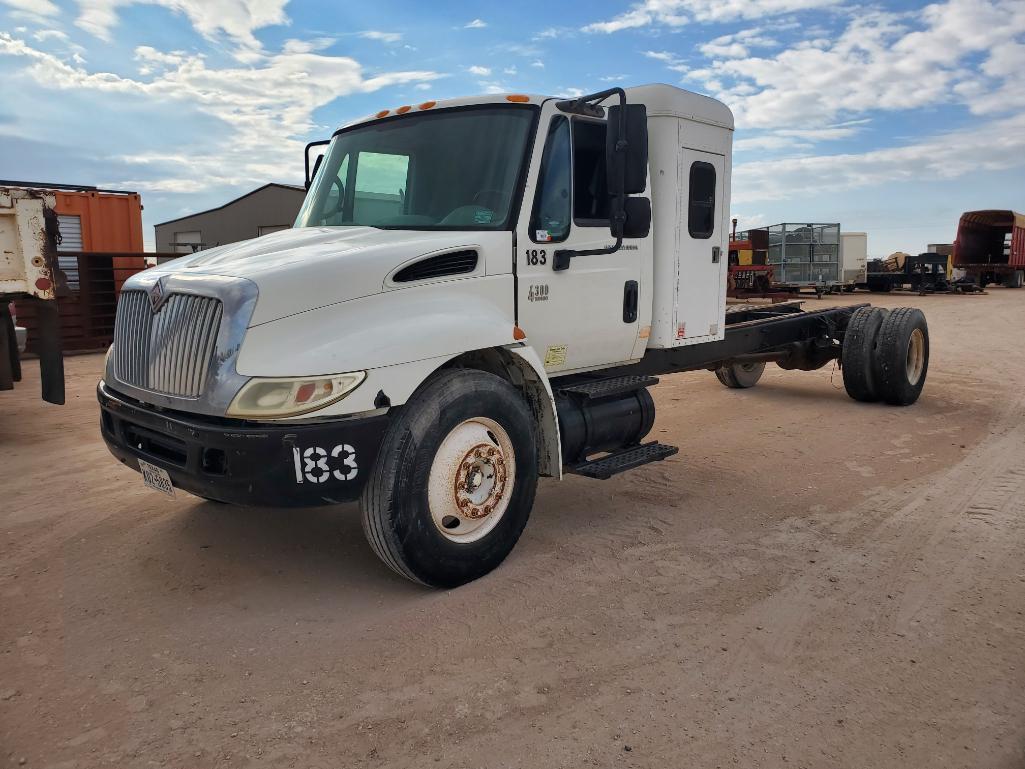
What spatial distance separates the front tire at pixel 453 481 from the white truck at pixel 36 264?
15.4 ft

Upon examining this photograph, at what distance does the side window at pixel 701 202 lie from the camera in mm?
5848

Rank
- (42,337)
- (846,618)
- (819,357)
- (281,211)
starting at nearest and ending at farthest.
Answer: (846,618) → (42,337) → (819,357) → (281,211)

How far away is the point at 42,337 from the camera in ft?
23.4

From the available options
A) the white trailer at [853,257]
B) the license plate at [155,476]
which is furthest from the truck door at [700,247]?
the white trailer at [853,257]

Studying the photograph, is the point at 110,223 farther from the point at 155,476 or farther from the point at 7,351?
the point at 155,476

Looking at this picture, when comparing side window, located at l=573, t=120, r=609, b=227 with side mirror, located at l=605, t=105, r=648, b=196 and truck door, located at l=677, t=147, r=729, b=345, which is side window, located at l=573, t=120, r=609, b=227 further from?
truck door, located at l=677, t=147, r=729, b=345

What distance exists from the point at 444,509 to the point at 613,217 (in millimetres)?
2068

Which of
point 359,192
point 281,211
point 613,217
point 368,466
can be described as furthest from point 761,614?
point 281,211

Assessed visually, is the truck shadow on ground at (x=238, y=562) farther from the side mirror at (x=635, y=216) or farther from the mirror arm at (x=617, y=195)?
the side mirror at (x=635, y=216)

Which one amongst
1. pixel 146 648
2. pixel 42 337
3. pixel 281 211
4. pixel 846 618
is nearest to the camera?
pixel 146 648

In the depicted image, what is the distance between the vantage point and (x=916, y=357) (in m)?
9.45

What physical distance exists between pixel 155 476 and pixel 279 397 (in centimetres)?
97

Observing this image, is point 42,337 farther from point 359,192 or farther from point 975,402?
point 975,402

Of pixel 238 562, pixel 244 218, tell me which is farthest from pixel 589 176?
pixel 244 218
